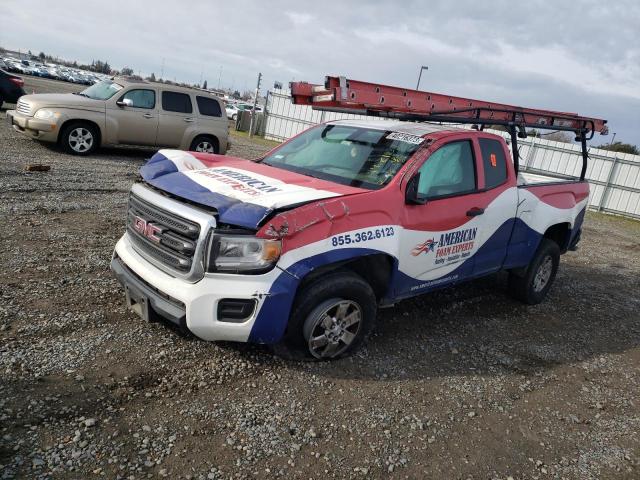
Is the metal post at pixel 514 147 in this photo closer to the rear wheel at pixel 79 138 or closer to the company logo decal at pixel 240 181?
the company logo decal at pixel 240 181

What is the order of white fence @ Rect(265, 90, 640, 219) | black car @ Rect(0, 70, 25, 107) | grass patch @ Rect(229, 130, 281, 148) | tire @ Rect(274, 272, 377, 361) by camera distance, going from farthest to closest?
1. grass patch @ Rect(229, 130, 281, 148)
2. white fence @ Rect(265, 90, 640, 219)
3. black car @ Rect(0, 70, 25, 107)
4. tire @ Rect(274, 272, 377, 361)

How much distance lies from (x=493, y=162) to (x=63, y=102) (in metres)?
9.17

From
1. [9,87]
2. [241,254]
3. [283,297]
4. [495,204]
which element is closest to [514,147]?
[495,204]

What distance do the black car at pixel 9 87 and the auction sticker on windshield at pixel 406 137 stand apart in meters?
16.7

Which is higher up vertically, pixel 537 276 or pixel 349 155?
pixel 349 155

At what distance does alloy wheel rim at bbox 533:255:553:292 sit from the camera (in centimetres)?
593

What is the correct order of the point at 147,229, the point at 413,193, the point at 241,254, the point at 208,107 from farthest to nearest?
the point at 208,107, the point at 413,193, the point at 147,229, the point at 241,254

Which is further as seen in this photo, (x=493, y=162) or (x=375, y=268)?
(x=493, y=162)

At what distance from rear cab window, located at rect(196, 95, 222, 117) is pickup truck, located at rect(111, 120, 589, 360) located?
786cm

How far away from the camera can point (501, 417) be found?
361 cm

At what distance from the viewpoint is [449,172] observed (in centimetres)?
442

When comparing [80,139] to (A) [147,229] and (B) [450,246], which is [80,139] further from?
(B) [450,246]

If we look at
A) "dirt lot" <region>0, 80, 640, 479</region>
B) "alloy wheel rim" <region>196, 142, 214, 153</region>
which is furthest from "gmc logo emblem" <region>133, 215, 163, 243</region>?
"alloy wheel rim" <region>196, 142, 214, 153</region>

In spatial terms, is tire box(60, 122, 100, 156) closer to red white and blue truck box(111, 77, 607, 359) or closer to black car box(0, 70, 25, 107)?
red white and blue truck box(111, 77, 607, 359)
